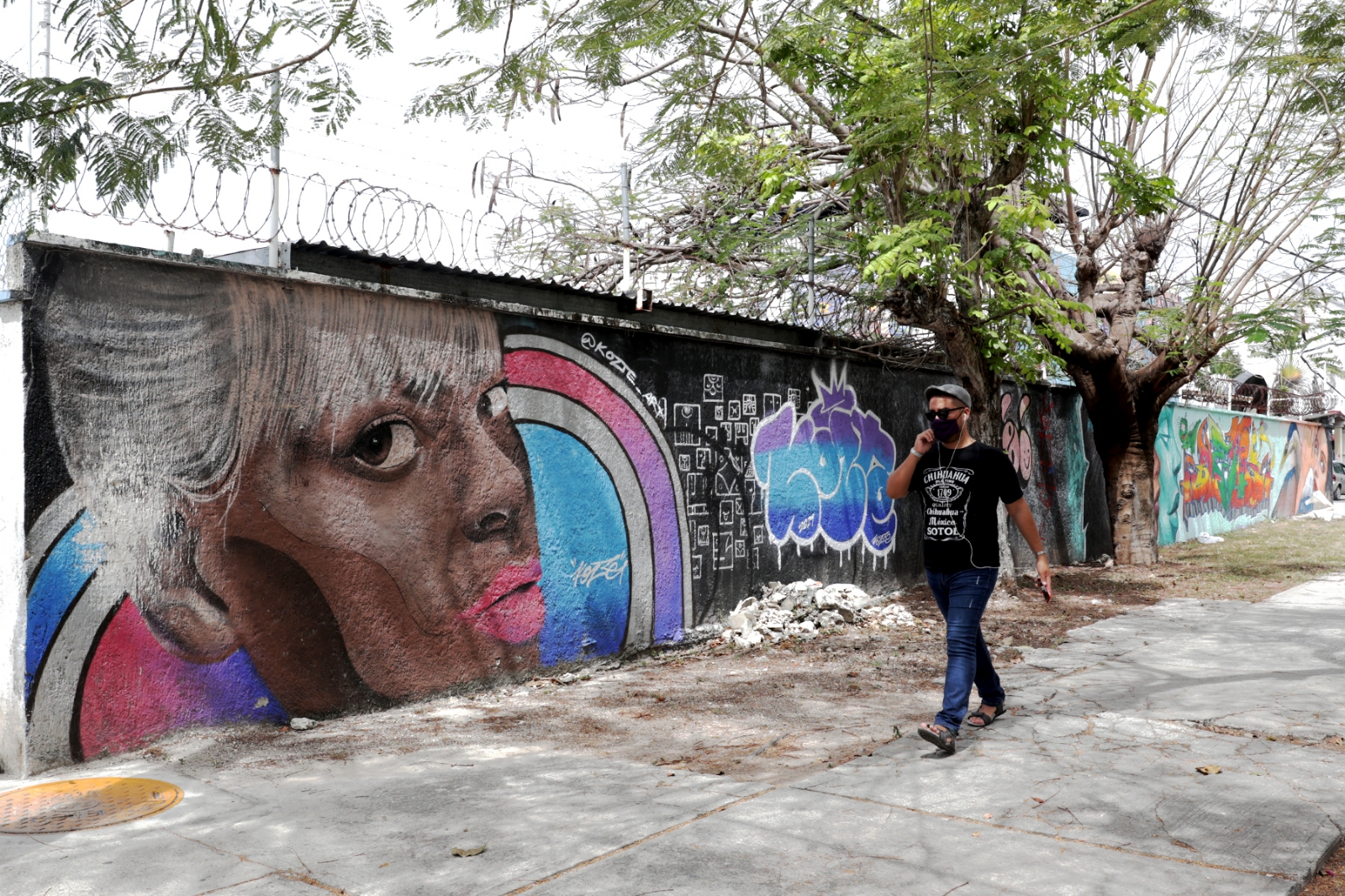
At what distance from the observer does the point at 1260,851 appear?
3.39 m

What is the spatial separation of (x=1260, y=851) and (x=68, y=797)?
4410 millimetres

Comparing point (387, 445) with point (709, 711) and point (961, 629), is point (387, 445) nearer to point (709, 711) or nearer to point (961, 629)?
point (709, 711)

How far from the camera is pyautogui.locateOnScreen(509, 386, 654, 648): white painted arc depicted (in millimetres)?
6625

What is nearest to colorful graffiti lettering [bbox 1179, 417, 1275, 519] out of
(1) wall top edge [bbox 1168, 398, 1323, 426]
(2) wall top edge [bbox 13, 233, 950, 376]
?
(1) wall top edge [bbox 1168, 398, 1323, 426]

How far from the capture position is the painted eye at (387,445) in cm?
556

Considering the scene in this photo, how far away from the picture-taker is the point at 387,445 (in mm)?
5660

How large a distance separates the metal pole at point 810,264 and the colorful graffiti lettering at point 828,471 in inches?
25.1

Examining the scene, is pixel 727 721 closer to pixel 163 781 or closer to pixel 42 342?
pixel 163 781

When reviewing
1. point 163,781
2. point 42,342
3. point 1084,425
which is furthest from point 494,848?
point 1084,425

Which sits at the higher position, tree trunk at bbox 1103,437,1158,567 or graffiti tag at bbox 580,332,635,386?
graffiti tag at bbox 580,332,635,386

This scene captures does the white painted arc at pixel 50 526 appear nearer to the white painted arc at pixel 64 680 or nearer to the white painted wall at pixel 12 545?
the white painted wall at pixel 12 545

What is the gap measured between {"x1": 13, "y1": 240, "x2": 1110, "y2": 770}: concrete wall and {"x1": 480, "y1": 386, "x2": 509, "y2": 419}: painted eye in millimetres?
15

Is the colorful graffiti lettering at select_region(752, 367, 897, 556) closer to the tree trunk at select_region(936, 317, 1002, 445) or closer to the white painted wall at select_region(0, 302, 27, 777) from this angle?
the tree trunk at select_region(936, 317, 1002, 445)

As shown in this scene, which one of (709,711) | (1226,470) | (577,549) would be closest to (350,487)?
(577,549)
